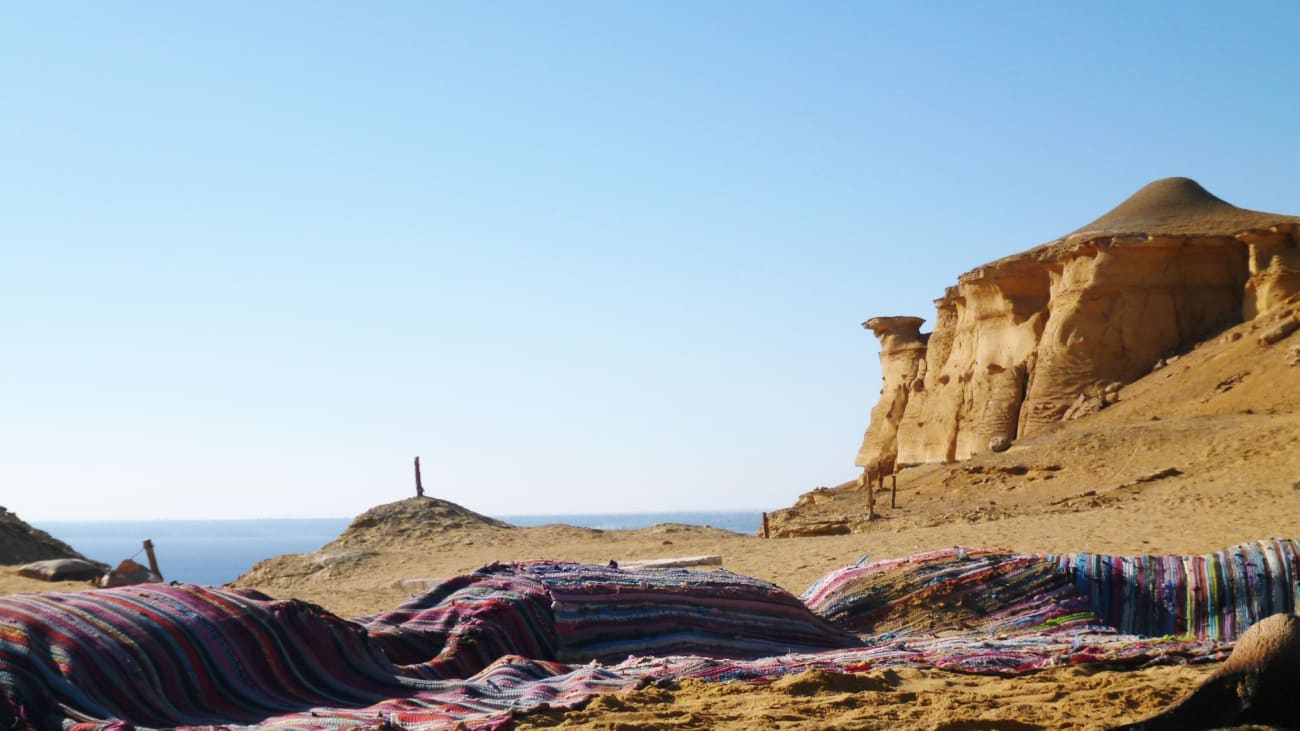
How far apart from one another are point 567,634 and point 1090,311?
976 inches

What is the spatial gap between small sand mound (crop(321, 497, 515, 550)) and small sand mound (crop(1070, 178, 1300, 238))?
17.2 metres

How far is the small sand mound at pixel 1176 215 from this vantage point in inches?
1175

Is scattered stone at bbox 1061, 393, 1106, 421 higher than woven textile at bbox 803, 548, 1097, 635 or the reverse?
higher

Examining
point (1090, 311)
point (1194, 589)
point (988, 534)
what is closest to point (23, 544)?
point (988, 534)

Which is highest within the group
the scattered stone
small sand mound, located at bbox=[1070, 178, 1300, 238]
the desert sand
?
small sand mound, located at bbox=[1070, 178, 1300, 238]

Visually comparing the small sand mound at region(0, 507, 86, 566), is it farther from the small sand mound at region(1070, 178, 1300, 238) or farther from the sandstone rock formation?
the small sand mound at region(1070, 178, 1300, 238)

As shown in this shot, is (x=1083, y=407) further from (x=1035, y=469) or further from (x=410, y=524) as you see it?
(x=410, y=524)

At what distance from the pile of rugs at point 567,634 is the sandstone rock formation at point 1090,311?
20.6 metres

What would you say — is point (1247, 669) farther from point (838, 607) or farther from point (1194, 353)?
point (1194, 353)

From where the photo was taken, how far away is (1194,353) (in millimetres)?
26188

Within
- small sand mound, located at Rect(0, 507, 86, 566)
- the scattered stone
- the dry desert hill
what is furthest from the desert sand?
small sand mound, located at Rect(0, 507, 86, 566)

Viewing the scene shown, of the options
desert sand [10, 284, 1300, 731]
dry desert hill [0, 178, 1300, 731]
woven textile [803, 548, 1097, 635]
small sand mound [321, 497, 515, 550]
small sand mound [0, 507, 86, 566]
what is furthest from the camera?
small sand mound [321, 497, 515, 550]

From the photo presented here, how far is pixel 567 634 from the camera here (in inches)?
232

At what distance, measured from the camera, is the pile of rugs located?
4.46m
